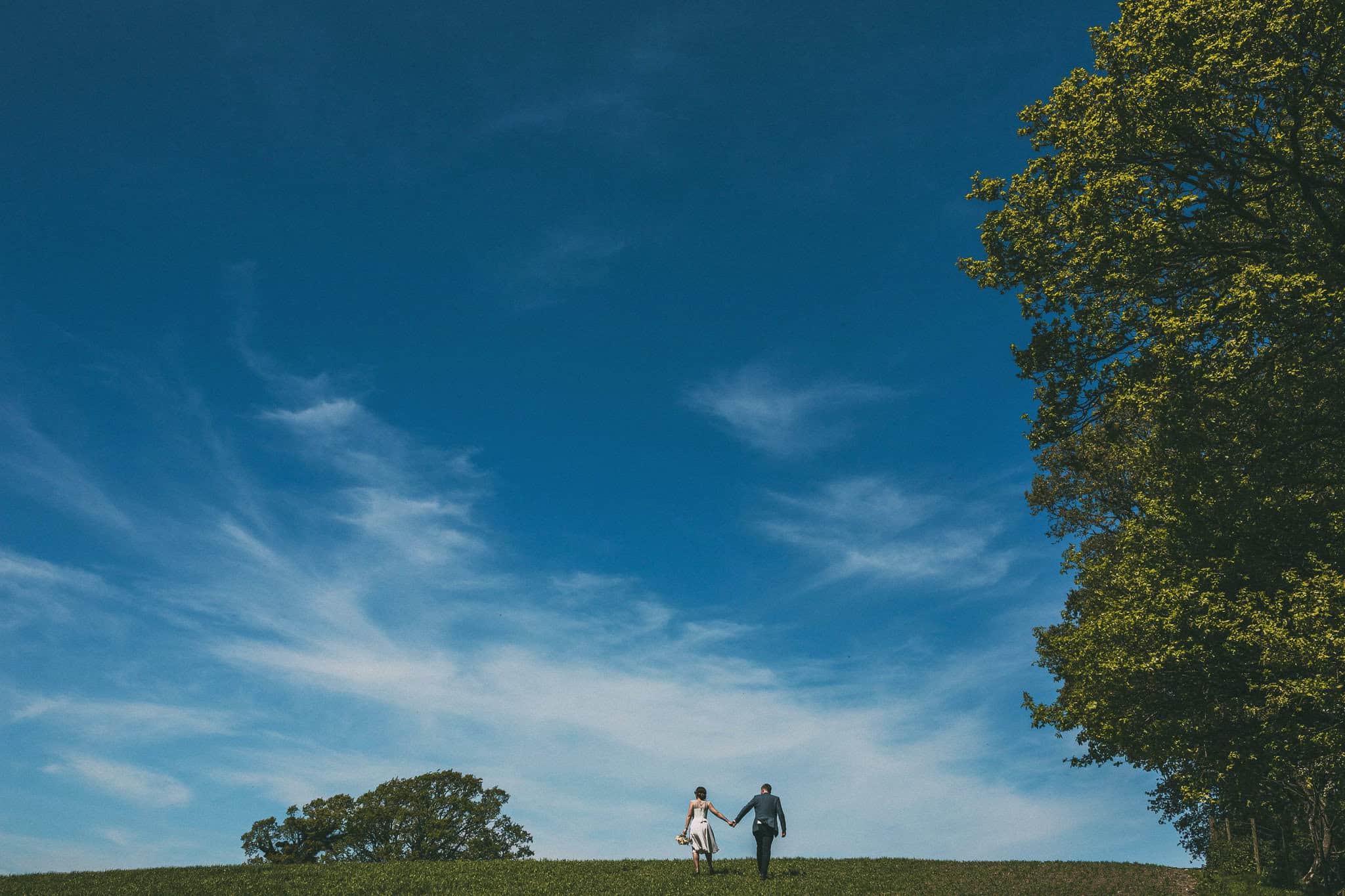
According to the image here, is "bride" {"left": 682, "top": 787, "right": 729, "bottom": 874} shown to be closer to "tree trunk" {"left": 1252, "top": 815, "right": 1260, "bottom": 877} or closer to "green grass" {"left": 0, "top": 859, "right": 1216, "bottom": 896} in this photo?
"green grass" {"left": 0, "top": 859, "right": 1216, "bottom": 896}

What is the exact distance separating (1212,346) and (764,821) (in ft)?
50.6

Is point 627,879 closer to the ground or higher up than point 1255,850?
higher up

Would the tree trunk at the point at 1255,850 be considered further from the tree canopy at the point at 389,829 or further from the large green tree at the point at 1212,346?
the tree canopy at the point at 389,829

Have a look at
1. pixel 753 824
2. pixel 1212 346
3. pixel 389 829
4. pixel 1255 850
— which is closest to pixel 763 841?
pixel 753 824

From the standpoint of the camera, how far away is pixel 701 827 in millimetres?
23938

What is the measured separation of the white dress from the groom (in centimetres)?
134

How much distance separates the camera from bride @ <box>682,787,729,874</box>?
2389 centimetres

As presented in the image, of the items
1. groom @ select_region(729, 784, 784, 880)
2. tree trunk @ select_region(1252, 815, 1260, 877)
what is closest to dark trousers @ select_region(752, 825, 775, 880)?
groom @ select_region(729, 784, 784, 880)

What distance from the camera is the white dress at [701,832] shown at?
2388cm

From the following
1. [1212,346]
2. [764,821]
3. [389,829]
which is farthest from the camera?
[389,829]

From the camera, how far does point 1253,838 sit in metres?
33.5

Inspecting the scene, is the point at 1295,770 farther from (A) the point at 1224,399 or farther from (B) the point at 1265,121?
(B) the point at 1265,121

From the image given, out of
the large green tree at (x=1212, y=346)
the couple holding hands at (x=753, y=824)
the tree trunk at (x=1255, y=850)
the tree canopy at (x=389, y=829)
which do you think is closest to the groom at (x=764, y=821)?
the couple holding hands at (x=753, y=824)

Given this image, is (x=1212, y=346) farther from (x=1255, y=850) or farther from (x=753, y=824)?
(x=1255, y=850)
